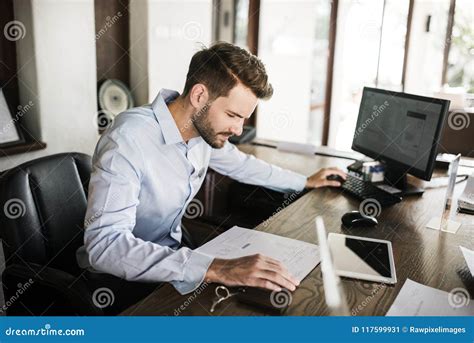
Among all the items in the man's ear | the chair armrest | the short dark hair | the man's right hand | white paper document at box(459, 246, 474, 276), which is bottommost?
the chair armrest

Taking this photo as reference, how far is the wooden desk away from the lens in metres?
1.13

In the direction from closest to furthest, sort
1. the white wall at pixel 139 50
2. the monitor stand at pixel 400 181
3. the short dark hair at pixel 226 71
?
the short dark hair at pixel 226 71, the monitor stand at pixel 400 181, the white wall at pixel 139 50

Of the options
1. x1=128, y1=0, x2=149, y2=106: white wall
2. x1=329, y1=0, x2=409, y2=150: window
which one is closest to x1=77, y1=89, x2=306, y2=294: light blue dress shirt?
x1=128, y1=0, x2=149, y2=106: white wall

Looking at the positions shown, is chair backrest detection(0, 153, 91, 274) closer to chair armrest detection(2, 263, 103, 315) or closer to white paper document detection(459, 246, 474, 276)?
chair armrest detection(2, 263, 103, 315)

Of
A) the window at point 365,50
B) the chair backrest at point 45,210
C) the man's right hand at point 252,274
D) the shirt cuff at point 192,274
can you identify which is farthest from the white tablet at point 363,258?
the window at point 365,50

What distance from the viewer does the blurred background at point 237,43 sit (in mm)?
2754

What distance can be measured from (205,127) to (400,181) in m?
1.04

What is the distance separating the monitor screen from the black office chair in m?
1.25

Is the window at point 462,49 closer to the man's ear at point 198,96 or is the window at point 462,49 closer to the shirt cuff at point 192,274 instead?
the man's ear at point 198,96

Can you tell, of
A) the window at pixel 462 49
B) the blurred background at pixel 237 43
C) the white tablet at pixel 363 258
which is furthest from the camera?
the window at pixel 462 49

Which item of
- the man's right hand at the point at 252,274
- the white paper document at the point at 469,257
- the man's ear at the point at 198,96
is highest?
the man's ear at the point at 198,96

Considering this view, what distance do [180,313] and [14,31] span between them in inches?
89.2
